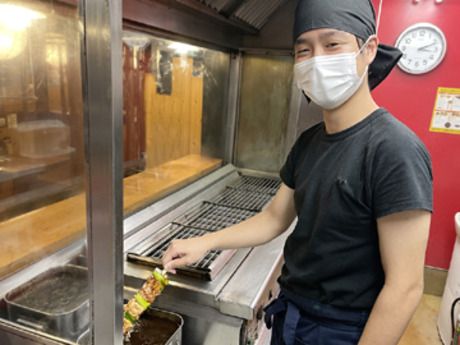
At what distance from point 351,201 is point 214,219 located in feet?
2.72

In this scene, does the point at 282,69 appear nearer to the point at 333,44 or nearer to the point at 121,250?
the point at 333,44

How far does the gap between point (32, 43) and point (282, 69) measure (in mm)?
1479

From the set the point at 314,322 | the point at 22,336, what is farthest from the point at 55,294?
the point at 314,322

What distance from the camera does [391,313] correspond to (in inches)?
29.1

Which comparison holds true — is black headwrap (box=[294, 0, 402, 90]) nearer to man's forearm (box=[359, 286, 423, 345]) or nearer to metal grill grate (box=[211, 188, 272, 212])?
man's forearm (box=[359, 286, 423, 345])

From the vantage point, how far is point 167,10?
1.40 m

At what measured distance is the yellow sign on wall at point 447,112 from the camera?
242 centimetres

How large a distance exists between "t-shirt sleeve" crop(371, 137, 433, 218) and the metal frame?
487 mm

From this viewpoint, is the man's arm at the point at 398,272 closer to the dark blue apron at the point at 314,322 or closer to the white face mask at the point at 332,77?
the dark blue apron at the point at 314,322

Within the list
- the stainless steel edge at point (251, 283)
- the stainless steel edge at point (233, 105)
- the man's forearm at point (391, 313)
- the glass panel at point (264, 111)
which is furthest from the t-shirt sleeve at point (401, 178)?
the stainless steel edge at point (233, 105)

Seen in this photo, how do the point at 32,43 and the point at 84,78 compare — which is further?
the point at 32,43

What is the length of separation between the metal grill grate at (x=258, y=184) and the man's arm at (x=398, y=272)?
1.23 m

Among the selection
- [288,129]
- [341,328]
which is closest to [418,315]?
[288,129]

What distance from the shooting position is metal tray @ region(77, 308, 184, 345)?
952 millimetres
